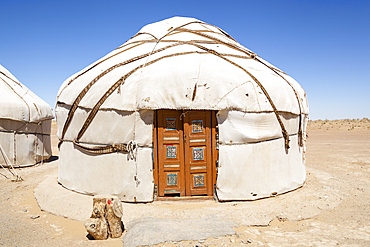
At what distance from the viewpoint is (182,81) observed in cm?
448

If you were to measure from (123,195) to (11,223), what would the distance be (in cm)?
170

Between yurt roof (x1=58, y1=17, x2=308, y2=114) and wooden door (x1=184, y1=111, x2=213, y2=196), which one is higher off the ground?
yurt roof (x1=58, y1=17, x2=308, y2=114)

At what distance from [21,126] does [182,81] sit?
6.46 m

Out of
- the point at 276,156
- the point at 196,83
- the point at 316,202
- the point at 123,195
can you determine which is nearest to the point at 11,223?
the point at 123,195

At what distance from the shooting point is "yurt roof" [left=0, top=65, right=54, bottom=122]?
26.5 ft

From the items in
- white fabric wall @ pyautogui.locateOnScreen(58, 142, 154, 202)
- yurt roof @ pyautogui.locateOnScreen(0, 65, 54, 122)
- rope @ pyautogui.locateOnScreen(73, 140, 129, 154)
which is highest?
yurt roof @ pyautogui.locateOnScreen(0, 65, 54, 122)

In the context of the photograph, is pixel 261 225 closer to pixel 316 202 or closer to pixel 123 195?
pixel 316 202

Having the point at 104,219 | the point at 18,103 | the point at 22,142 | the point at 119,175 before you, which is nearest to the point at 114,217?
the point at 104,219

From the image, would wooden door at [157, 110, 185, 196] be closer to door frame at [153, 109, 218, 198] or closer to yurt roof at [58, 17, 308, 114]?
door frame at [153, 109, 218, 198]

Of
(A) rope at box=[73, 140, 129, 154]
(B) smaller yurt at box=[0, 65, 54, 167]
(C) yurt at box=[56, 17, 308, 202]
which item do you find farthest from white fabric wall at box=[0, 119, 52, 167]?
(A) rope at box=[73, 140, 129, 154]

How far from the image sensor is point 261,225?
3727mm

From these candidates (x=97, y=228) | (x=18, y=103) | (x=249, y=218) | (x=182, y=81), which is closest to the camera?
(x=97, y=228)

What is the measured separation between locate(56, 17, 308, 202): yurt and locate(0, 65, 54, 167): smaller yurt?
4379 millimetres

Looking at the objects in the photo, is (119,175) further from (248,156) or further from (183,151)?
(248,156)
